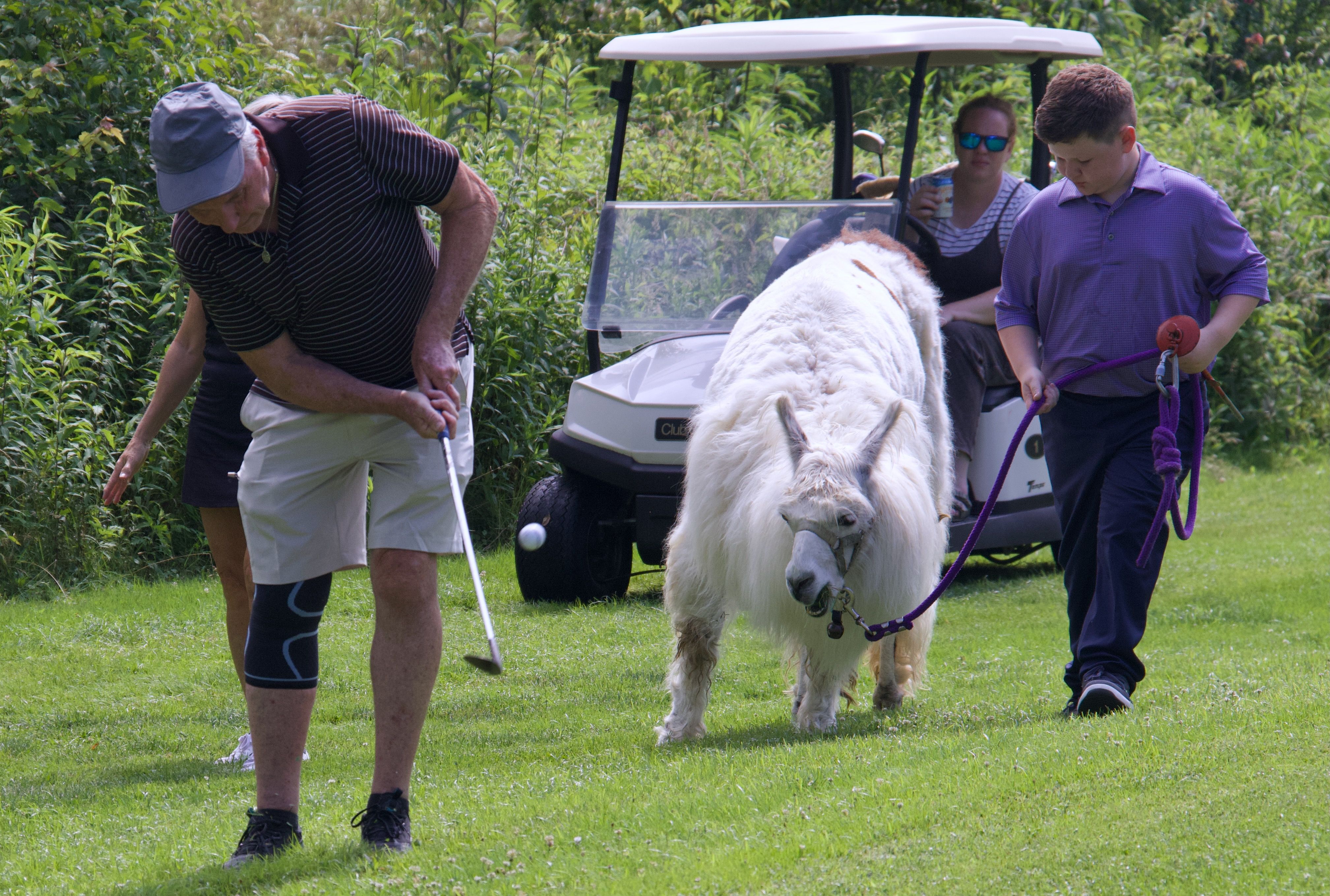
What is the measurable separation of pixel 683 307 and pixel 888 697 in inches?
104

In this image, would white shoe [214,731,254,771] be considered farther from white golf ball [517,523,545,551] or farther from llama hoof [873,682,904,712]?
llama hoof [873,682,904,712]

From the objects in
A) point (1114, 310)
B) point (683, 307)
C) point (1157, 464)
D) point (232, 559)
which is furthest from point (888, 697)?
point (683, 307)

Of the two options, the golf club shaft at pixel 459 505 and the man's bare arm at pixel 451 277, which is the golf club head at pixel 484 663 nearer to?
the golf club shaft at pixel 459 505

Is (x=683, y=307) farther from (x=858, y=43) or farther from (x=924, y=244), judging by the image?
(x=858, y=43)

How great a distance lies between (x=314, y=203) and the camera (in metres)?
3.20

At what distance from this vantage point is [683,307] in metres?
7.14

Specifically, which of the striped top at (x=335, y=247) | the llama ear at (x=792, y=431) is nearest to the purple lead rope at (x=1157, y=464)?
the llama ear at (x=792, y=431)

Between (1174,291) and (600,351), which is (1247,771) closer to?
(1174,291)

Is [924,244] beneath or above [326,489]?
beneath

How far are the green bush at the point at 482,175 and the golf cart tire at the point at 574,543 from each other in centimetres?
148

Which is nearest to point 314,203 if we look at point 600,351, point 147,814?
point 147,814

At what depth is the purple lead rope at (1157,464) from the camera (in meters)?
4.11

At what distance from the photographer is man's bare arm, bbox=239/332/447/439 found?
3.20 m

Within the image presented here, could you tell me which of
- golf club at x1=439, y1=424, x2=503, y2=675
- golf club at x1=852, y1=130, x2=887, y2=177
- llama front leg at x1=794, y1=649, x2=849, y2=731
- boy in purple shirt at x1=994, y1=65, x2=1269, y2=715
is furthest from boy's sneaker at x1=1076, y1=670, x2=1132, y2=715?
golf club at x1=852, y1=130, x2=887, y2=177
